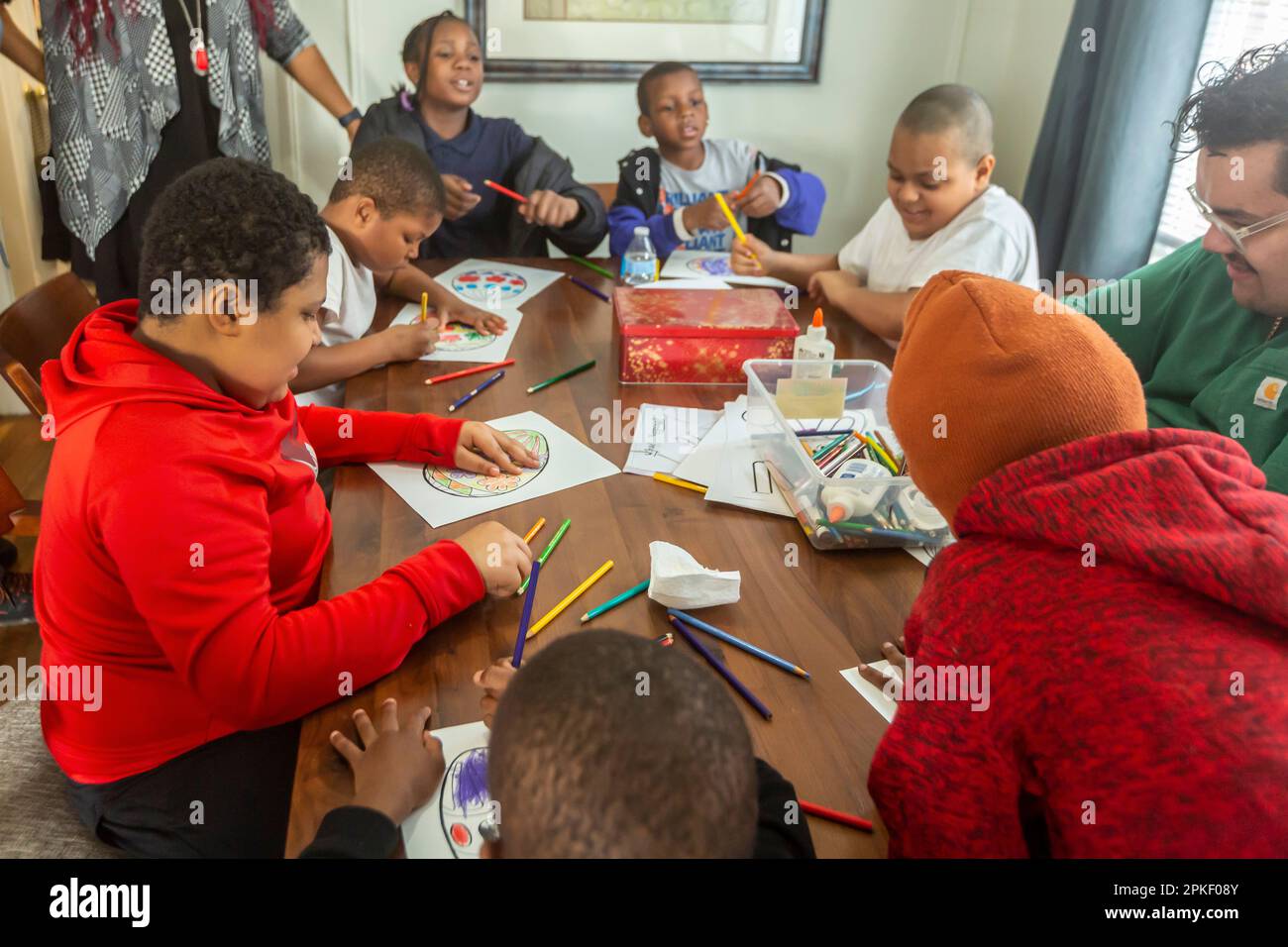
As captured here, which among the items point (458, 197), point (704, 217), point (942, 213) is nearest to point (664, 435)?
point (942, 213)

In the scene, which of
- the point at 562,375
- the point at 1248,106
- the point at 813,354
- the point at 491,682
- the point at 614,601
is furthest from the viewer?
the point at 562,375

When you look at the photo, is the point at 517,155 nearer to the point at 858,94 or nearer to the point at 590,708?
the point at 858,94

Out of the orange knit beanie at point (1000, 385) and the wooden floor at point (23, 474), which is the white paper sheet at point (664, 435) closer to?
the orange knit beanie at point (1000, 385)

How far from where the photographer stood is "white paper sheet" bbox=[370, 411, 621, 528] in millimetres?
1299

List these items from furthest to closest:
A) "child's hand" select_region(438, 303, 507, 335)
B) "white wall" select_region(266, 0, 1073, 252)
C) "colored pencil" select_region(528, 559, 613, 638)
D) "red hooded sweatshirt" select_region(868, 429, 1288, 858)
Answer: "white wall" select_region(266, 0, 1073, 252), "child's hand" select_region(438, 303, 507, 335), "colored pencil" select_region(528, 559, 613, 638), "red hooded sweatshirt" select_region(868, 429, 1288, 858)

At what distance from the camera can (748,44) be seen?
342 centimetres

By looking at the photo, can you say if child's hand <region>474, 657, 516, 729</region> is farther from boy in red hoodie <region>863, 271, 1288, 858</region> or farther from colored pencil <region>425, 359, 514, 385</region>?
colored pencil <region>425, 359, 514, 385</region>

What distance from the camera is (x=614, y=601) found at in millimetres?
1104

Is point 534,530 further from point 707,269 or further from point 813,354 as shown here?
point 707,269

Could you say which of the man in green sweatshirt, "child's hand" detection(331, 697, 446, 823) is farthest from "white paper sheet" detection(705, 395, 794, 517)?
the man in green sweatshirt

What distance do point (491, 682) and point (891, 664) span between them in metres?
0.43

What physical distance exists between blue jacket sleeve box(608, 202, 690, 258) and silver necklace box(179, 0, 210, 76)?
114 cm
